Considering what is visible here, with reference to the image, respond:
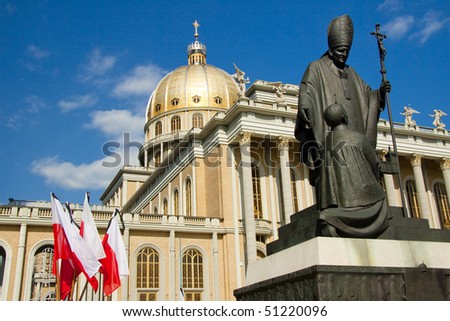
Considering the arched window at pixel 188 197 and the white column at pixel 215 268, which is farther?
the arched window at pixel 188 197

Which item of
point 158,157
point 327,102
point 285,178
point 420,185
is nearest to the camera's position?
point 327,102

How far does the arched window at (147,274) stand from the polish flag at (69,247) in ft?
44.4

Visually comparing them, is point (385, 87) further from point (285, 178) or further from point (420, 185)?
point (420, 185)

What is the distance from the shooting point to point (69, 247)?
1841 cm

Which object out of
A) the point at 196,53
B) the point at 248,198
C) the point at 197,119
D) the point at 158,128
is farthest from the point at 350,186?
the point at 196,53

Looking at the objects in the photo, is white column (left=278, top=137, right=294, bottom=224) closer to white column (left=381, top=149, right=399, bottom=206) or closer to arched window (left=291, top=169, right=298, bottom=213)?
arched window (left=291, top=169, right=298, bottom=213)

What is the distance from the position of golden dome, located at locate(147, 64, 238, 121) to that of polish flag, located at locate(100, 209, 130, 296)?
38.8m

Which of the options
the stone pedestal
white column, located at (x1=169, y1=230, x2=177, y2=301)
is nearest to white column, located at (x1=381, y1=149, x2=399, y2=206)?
white column, located at (x1=169, y1=230, x2=177, y2=301)

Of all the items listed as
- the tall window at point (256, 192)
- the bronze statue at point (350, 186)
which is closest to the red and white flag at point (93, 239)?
the bronze statue at point (350, 186)

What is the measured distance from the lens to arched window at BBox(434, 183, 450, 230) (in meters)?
43.2

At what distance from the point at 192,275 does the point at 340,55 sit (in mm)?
27437

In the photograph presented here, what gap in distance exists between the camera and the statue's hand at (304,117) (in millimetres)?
7031

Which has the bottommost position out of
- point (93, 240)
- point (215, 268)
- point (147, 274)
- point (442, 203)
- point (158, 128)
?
point (93, 240)

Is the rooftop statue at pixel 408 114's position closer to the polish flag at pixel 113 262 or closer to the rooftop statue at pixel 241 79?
the rooftop statue at pixel 241 79
